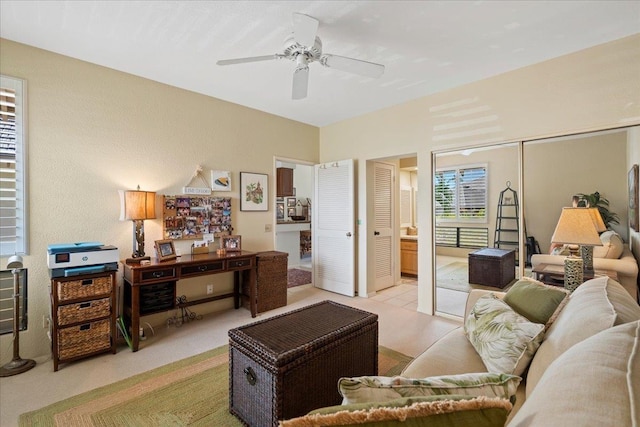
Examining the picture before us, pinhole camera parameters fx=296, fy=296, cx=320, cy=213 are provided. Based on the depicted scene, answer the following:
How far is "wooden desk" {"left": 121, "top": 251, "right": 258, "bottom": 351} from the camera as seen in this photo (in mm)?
2842

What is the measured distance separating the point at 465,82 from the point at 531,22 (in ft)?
3.52

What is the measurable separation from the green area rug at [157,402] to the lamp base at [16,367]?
2.47 feet

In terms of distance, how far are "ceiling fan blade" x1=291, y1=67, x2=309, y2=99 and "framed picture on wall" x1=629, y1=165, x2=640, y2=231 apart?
2913mm

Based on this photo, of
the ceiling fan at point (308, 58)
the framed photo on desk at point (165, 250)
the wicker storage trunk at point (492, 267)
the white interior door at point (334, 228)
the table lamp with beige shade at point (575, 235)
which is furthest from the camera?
the white interior door at point (334, 228)

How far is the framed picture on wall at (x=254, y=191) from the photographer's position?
4188mm

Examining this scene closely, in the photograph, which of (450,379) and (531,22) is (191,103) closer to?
(531,22)

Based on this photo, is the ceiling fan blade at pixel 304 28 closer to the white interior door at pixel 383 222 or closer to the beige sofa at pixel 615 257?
the white interior door at pixel 383 222

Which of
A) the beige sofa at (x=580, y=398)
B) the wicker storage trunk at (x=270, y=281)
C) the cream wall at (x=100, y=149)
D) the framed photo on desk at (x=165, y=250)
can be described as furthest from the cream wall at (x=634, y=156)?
the framed photo on desk at (x=165, y=250)

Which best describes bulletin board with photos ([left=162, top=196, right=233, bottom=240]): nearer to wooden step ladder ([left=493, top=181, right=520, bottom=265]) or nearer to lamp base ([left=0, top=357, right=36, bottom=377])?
lamp base ([left=0, top=357, right=36, bottom=377])

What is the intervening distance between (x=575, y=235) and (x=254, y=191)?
3579 millimetres

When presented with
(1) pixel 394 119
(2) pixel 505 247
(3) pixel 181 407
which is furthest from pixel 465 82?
(3) pixel 181 407

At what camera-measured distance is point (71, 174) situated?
288 cm

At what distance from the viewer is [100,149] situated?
3.05 meters

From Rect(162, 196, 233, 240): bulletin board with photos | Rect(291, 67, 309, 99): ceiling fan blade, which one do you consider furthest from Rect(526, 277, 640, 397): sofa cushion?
Rect(162, 196, 233, 240): bulletin board with photos
